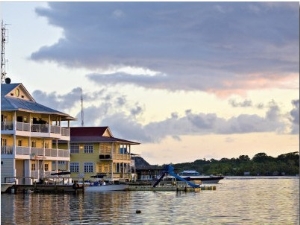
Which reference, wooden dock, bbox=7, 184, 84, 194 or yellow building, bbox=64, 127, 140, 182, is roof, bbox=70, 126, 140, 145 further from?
Result: wooden dock, bbox=7, 184, 84, 194

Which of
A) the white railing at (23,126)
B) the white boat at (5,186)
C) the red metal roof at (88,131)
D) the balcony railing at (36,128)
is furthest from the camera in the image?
the red metal roof at (88,131)

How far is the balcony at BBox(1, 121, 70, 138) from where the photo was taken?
63.0 metres

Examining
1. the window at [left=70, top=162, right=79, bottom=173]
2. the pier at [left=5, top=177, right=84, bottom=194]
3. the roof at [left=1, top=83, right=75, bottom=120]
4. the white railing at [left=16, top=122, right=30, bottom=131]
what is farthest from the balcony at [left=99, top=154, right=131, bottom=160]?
the pier at [left=5, top=177, right=84, bottom=194]

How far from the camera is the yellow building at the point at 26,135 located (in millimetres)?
62531

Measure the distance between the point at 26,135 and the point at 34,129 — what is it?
2.11 meters

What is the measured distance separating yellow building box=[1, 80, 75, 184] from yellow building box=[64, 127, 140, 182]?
12738 millimetres

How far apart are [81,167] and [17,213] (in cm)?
5273

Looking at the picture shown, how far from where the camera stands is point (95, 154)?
86250mm

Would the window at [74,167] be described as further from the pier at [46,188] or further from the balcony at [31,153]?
the pier at [46,188]

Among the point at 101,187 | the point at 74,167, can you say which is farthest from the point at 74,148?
the point at 101,187

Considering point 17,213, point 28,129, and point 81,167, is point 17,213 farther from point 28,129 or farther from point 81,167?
point 81,167

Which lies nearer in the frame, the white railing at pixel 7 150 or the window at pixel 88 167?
the white railing at pixel 7 150

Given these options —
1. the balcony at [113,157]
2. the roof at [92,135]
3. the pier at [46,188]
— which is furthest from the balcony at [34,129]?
the balcony at [113,157]

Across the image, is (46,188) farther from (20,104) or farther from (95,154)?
(95,154)
